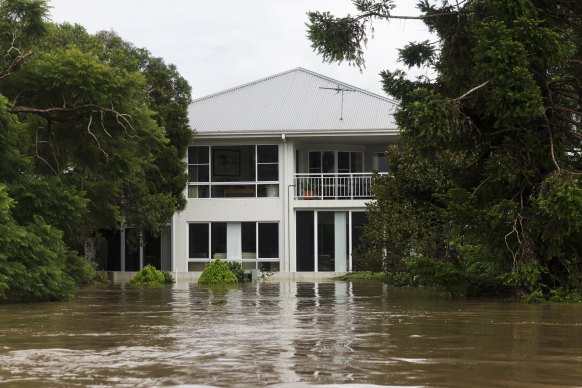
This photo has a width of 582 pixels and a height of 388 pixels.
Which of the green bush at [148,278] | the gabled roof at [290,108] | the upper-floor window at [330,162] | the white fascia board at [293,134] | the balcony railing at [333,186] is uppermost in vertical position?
the gabled roof at [290,108]

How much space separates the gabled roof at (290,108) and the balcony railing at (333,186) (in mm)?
2047

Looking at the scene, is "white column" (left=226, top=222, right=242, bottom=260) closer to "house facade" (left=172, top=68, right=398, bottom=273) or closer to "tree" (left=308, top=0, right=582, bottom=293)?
"house facade" (left=172, top=68, right=398, bottom=273)

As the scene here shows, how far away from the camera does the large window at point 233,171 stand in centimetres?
3494

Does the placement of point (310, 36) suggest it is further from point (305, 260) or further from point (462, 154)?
point (305, 260)

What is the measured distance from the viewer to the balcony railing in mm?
34625

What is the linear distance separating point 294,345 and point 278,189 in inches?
Result: 1030

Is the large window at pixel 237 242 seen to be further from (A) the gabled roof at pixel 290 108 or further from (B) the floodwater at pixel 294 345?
(B) the floodwater at pixel 294 345

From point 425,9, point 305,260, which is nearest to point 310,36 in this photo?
point 425,9

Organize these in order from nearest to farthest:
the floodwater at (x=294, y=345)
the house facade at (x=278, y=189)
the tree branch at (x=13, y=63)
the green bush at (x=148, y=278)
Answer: the floodwater at (x=294, y=345) < the tree branch at (x=13, y=63) < the green bush at (x=148, y=278) < the house facade at (x=278, y=189)

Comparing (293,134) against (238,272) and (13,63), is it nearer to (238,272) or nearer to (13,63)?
(238,272)

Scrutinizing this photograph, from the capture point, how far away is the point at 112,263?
36375 mm

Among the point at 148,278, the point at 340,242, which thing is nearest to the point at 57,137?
the point at 148,278

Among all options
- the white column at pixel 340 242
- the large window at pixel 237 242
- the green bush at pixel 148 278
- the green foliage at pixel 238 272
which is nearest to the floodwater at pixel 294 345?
the green bush at pixel 148 278

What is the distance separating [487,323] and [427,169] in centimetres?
964
